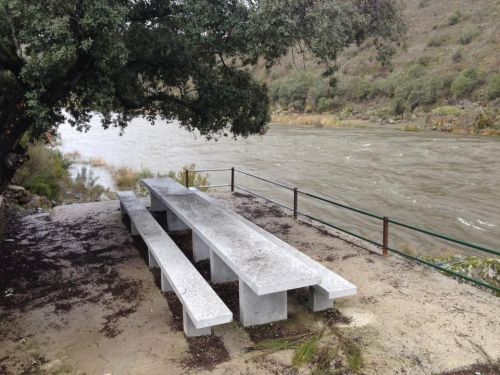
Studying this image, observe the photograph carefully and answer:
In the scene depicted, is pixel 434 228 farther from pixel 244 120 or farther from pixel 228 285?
pixel 228 285

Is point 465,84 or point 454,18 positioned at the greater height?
point 454,18

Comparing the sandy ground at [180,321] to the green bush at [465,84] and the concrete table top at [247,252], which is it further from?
the green bush at [465,84]

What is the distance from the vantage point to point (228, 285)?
258 inches

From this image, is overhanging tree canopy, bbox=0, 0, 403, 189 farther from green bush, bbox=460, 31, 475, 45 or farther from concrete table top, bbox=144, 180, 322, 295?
green bush, bbox=460, 31, 475, 45

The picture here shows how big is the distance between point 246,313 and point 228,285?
1252mm

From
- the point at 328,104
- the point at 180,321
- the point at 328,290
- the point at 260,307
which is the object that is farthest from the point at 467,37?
the point at 180,321

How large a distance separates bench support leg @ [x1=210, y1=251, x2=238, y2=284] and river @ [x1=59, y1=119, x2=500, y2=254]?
463cm

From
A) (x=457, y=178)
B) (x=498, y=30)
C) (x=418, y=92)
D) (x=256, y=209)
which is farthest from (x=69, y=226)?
(x=498, y=30)

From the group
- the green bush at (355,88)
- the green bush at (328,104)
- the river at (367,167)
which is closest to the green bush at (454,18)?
the green bush at (355,88)

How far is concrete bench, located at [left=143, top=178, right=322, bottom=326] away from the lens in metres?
5.01

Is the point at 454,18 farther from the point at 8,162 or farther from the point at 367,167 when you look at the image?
the point at 8,162

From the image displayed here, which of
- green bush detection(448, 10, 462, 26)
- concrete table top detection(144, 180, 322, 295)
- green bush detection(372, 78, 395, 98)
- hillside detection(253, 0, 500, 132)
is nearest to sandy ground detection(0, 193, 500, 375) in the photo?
concrete table top detection(144, 180, 322, 295)

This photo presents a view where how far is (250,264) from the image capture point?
17.6 feet

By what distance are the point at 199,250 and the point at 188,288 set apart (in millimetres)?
2284
